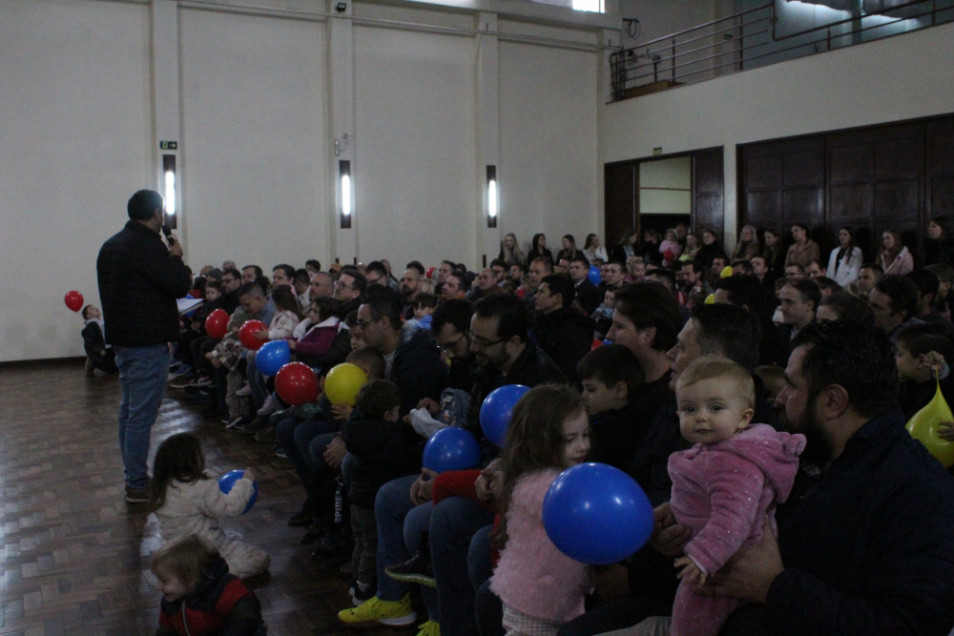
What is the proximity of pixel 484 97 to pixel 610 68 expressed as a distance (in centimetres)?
253

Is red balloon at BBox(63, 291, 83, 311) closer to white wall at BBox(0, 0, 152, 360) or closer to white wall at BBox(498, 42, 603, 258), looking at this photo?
white wall at BBox(0, 0, 152, 360)

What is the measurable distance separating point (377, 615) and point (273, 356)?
238 centimetres

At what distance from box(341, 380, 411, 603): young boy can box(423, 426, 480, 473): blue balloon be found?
0.41m

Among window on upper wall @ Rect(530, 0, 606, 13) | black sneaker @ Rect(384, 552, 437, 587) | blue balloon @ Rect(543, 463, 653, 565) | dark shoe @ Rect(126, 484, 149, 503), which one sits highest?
window on upper wall @ Rect(530, 0, 606, 13)

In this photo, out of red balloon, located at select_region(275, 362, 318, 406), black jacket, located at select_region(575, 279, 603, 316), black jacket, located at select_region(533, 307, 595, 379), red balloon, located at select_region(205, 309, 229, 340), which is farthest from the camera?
black jacket, located at select_region(575, 279, 603, 316)

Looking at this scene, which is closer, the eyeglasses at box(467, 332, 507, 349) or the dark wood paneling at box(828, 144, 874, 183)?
the eyeglasses at box(467, 332, 507, 349)

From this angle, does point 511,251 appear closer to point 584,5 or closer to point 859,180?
point 584,5

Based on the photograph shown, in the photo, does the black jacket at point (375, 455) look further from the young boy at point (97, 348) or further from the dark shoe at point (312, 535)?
the young boy at point (97, 348)

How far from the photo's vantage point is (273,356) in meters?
5.13

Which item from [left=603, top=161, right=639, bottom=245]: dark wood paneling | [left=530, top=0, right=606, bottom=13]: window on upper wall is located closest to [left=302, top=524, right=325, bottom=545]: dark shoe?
[left=603, top=161, right=639, bottom=245]: dark wood paneling

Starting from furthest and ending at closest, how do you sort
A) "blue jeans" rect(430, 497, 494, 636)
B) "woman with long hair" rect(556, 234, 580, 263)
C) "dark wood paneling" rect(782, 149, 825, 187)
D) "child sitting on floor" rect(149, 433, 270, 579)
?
Answer: "woman with long hair" rect(556, 234, 580, 263)
"dark wood paneling" rect(782, 149, 825, 187)
"child sitting on floor" rect(149, 433, 270, 579)
"blue jeans" rect(430, 497, 494, 636)

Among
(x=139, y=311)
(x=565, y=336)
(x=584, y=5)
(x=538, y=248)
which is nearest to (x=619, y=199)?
(x=538, y=248)

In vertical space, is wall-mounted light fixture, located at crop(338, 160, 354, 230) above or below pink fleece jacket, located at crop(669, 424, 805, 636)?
above

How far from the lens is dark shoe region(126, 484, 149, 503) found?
469 cm
